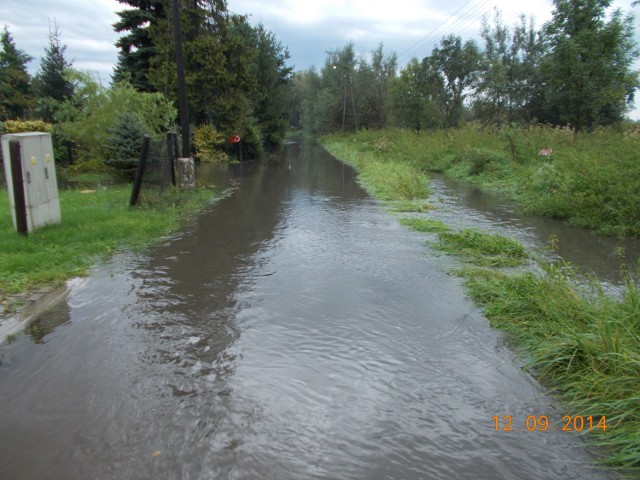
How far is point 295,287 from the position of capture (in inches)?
260

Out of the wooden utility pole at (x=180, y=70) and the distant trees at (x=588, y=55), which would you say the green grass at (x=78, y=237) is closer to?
the wooden utility pole at (x=180, y=70)

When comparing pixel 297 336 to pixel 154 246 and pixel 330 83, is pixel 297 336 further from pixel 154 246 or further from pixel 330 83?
pixel 330 83

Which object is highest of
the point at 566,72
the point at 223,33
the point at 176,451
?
the point at 223,33

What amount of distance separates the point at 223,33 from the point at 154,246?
23328mm

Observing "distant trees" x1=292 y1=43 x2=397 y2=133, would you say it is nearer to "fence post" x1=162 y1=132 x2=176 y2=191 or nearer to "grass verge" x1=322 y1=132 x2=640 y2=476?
"fence post" x1=162 y1=132 x2=176 y2=191

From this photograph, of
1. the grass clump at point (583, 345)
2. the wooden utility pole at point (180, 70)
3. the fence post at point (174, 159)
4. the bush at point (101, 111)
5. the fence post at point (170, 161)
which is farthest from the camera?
the bush at point (101, 111)

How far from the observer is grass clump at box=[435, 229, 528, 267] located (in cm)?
777

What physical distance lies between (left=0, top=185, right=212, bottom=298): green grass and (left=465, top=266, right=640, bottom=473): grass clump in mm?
6009

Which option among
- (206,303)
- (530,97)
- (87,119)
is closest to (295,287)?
(206,303)

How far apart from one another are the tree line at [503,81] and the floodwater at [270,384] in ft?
75.2

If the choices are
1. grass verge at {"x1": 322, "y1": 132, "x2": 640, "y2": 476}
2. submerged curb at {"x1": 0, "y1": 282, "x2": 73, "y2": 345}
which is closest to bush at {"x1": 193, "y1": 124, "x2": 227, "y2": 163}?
submerged curb at {"x1": 0, "y1": 282, "x2": 73, "y2": 345}

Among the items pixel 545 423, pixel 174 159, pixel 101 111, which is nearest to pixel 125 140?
pixel 174 159

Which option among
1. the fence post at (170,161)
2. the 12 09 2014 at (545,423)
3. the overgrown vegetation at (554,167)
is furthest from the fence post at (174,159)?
the 12 09 2014 at (545,423)

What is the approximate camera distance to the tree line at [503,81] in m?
23.6
